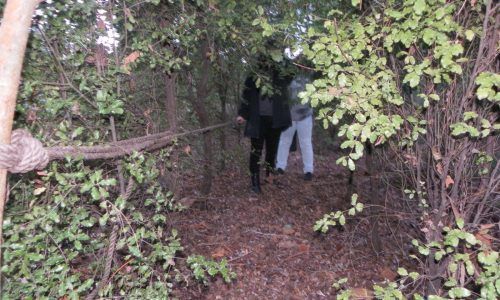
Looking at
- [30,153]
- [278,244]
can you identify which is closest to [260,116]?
[278,244]

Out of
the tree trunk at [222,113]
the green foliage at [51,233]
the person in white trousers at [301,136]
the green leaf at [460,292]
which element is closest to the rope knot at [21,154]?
the green foliage at [51,233]

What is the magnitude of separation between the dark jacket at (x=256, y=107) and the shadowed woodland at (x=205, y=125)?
2.94 feet

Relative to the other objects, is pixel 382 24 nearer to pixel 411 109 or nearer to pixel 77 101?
pixel 411 109

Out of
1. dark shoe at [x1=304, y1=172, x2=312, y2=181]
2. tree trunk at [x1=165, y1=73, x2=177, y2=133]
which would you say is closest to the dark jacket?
dark shoe at [x1=304, y1=172, x2=312, y2=181]

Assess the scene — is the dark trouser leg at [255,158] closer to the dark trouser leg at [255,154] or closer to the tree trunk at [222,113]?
the dark trouser leg at [255,154]

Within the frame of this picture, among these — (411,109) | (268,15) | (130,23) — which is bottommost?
(411,109)

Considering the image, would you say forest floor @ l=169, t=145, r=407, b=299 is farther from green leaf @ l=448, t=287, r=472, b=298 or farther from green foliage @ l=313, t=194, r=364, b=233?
green leaf @ l=448, t=287, r=472, b=298

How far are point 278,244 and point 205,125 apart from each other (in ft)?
4.88

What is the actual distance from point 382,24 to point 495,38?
533mm

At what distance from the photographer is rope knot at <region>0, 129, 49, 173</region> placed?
1.02 meters

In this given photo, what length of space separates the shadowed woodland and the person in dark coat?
953 mm

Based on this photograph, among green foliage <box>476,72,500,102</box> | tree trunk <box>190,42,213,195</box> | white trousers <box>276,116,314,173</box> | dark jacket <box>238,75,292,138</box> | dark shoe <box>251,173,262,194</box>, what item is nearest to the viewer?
green foliage <box>476,72,500,102</box>

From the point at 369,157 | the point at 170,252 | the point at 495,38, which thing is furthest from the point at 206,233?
the point at 495,38

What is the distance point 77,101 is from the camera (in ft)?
7.02
